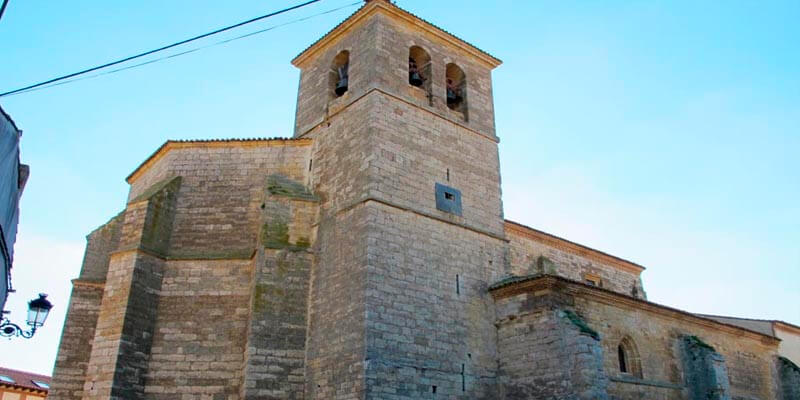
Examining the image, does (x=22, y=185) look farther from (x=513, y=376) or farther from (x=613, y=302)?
(x=613, y=302)

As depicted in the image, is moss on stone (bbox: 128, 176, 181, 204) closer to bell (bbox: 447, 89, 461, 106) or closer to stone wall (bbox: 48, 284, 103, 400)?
stone wall (bbox: 48, 284, 103, 400)

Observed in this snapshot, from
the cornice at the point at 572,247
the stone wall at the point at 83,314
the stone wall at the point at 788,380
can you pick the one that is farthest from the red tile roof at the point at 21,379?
the stone wall at the point at 788,380

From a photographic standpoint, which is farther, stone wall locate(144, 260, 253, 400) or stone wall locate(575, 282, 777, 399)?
stone wall locate(575, 282, 777, 399)

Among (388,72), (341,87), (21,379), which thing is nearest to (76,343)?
(341,87)

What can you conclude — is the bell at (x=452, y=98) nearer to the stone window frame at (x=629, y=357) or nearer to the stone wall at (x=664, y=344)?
the stone wall at (x=664, y=344)

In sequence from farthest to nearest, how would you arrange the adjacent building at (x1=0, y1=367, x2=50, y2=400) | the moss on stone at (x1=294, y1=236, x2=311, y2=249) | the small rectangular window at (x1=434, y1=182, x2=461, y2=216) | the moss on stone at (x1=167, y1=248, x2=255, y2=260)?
the adjacent building at (x1=0, y1=367, x2=50, y2=400) < the small rectangular window at (x1=434, y1=182, x2=461, y2=216) < the moss on stone at (x1=167, y1=248, x2=255, y2=260) < the moss on stone at (x1=294, y1=236, x2=311, y2=249)

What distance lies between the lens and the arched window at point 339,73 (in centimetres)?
1529

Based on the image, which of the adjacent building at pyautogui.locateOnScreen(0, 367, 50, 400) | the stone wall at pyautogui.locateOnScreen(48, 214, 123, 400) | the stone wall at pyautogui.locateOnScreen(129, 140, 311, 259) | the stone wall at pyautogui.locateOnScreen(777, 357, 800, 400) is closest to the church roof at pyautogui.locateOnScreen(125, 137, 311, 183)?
the stone wall at pyautogui.locateOnScreen(129, 140, 311, 259)

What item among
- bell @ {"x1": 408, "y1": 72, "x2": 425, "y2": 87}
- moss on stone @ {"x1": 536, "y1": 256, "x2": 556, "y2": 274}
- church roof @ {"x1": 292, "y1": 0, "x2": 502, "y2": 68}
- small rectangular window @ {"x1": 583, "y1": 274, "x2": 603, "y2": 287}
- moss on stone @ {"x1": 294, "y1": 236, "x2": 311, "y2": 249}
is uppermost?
church roof @ {"x1": 292, "y1": 0, "x2": 502, "y2": 68}

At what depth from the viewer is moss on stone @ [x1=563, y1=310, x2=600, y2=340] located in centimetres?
1163

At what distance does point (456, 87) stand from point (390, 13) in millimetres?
2503

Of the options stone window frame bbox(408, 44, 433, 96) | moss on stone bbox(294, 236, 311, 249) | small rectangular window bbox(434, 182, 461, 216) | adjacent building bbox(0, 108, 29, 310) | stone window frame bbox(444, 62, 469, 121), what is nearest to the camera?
adjacent building bbox(0, 108, 29, 310)

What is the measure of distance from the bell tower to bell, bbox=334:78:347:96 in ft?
0.13

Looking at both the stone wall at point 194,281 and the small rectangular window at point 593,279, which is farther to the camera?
the small rectangular window at point 593,279
